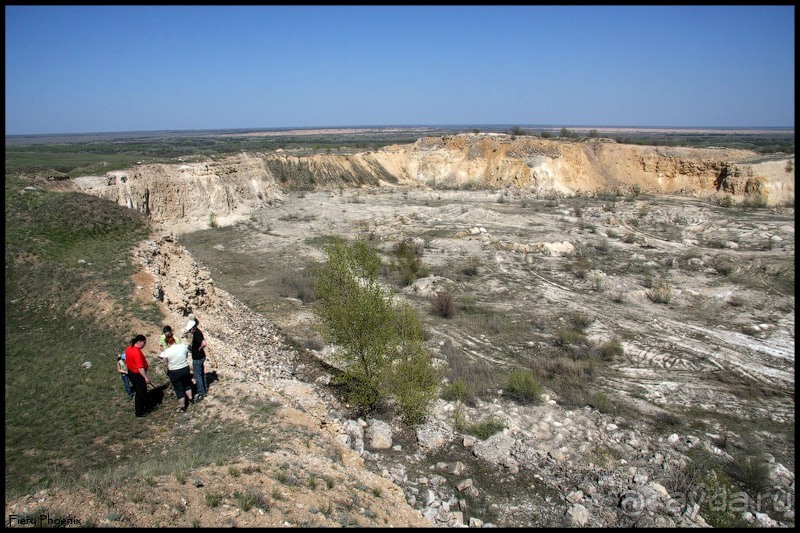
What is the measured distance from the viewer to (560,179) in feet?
139

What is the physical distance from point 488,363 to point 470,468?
4264 millimetres

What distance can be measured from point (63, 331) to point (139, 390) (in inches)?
145

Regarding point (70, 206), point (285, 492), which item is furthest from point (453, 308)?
point (70, 206)

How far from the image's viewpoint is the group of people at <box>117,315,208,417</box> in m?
7.00

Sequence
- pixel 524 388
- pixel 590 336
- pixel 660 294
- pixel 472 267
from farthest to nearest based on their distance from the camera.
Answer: pixel 472 267
pixel 660 294
pixel 590 336
pixel 524 388

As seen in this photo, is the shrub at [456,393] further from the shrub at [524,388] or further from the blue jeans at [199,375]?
the blue jeans at [199,375]

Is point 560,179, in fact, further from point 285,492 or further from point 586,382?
point 285,492

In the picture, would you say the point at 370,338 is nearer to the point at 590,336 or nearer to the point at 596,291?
the point at 590,336

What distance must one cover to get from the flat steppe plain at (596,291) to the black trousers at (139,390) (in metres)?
3.17

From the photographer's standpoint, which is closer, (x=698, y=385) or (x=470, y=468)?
(x=470, y=468)

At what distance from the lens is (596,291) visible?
16.9m

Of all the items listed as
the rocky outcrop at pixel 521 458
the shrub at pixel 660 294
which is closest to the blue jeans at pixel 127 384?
the rocky outcrop at pixel 521 458

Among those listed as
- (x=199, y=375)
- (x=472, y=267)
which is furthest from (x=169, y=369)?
(x=472, y=267)

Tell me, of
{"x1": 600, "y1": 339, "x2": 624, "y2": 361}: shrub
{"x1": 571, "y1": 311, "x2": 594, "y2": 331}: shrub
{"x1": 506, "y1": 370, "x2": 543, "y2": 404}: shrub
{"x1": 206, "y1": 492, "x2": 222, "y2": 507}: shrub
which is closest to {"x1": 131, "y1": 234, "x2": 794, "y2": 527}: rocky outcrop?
{"x1": 506, "y1": 370, "x2": 543, "y2": 404}: shrub
